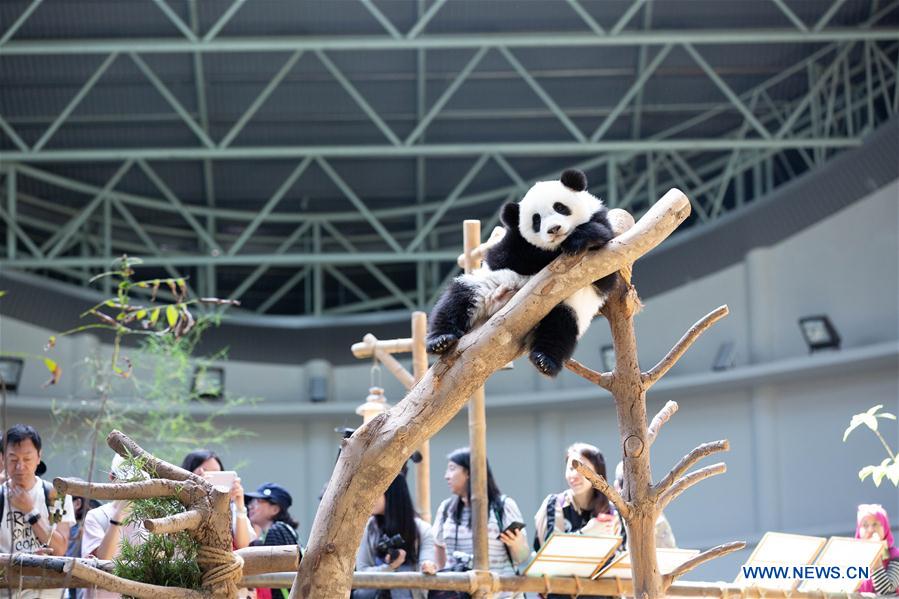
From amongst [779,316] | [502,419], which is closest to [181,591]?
[779,316]

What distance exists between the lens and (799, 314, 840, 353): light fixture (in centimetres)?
1185

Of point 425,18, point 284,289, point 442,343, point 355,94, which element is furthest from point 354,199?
point 442,343

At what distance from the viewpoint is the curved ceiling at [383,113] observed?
11.0m

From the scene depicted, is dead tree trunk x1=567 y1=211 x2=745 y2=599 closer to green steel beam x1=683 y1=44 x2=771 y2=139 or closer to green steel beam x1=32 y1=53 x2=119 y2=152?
green steel beam x1=683 y1=44 x2=771 y2=139

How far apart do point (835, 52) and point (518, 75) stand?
3401 mm

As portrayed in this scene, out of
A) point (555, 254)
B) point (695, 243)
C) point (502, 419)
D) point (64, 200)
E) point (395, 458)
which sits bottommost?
point (395, 458)

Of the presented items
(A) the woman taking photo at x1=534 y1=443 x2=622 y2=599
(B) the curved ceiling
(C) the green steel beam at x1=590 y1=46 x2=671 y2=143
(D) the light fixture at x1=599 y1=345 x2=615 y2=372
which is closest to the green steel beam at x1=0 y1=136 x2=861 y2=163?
(B) the curved ceiling

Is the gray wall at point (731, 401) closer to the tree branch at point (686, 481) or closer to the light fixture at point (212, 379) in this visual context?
the light fixture at point (212, 379)

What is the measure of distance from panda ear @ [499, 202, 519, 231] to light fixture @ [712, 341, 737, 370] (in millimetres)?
8924

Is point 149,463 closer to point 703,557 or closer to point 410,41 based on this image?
point 703,557

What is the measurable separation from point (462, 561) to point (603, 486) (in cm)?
184

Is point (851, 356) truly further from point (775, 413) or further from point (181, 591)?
point (181, 591)

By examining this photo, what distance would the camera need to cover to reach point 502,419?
46.8 ft

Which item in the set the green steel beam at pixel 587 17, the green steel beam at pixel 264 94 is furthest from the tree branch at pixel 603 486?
the green steel beam at pixel 264 94
